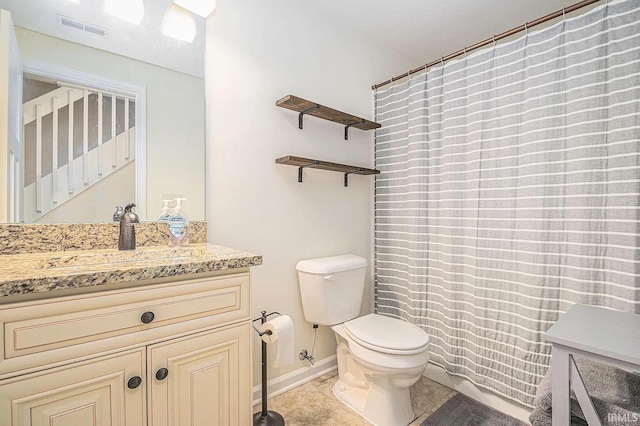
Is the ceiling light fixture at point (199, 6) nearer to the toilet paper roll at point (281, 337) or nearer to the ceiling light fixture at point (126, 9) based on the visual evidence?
the ceiling light fixture at point (126, 9)

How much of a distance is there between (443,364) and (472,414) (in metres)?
0.29

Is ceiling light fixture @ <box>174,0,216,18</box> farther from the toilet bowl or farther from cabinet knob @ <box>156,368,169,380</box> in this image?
the toilet bowl

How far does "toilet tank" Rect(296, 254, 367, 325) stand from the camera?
1733mm

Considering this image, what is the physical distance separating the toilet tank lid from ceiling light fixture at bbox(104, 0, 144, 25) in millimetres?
1451

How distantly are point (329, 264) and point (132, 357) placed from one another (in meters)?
1.08

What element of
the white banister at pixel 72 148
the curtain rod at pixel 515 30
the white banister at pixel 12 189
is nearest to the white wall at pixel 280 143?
the white banister at pixel 72 148

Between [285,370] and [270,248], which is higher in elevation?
[270,248]

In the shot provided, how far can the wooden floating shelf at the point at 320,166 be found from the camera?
1681 mm

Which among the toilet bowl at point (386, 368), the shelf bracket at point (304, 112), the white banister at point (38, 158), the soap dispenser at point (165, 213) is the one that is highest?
the shelf bracket at point (304, 112)

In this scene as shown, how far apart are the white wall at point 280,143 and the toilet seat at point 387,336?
0.42m

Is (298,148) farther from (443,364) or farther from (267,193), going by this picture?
(443,364)

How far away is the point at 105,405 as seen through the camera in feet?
2.76

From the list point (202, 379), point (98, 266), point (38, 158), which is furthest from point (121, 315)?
point (38, 158)

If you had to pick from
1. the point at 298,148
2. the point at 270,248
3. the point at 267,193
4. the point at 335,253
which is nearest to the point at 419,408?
the point at 335,253
